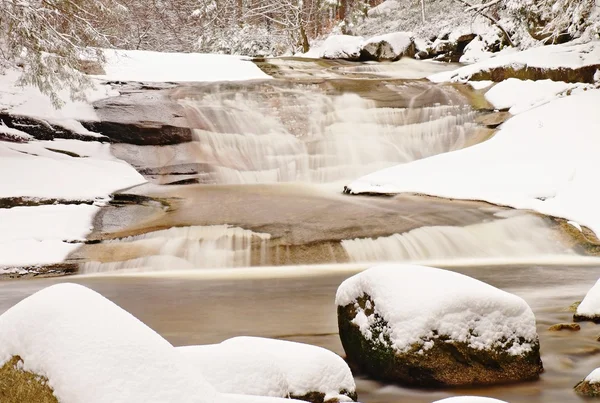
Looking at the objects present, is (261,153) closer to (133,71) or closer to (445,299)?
(133,71)

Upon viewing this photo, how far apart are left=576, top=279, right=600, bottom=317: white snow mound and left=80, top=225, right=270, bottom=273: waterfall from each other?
3939mm

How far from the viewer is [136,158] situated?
1236cm

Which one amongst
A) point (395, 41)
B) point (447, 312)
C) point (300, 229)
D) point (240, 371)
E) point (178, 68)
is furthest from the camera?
point (395, 41)

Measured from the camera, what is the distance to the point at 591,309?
5133mm

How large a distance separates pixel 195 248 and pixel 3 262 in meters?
2.41

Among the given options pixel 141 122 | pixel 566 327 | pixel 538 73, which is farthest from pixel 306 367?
pixel 538 73

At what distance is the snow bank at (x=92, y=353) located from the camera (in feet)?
6.24

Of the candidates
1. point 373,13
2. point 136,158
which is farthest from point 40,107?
point 373,13

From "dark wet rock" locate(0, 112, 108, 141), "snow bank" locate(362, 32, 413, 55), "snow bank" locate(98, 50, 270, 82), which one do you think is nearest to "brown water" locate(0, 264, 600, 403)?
"dark wet rock" locate(0, 112, 108, 141)

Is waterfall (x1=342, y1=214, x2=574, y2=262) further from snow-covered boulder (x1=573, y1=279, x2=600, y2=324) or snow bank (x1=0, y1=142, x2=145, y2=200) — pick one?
snow bank (x1=0, y1=142, x2=145, y2=200)

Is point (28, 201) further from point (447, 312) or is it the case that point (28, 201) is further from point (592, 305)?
point (592, 305)

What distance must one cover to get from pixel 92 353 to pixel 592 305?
14.6 ft

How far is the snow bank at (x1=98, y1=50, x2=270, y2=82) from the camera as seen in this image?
16172 millimetres

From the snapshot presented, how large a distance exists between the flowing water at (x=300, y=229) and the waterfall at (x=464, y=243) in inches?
0.8
